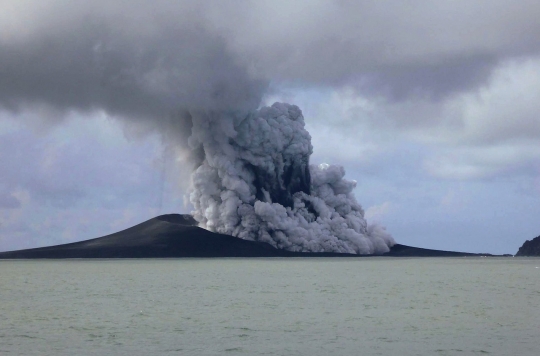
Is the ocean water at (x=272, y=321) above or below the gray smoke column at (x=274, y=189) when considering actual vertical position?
below

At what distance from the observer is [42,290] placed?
76812 millimetres

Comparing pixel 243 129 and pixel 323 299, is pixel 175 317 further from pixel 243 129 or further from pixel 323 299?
pixel 243 129

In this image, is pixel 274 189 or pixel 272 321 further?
pixel 274 189

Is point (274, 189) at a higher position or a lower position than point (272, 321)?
higher

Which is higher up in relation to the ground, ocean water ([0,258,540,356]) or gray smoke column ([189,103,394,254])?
gray smoke column ([189,103,394,254])

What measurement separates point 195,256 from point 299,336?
Result: 148761 millimetres

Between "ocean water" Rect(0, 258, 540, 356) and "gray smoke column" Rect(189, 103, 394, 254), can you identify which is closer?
"ocean water" Rect(0, 258, 540, 356)

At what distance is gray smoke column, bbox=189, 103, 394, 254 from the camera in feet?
561

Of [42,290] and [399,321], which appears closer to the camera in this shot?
[399,321]

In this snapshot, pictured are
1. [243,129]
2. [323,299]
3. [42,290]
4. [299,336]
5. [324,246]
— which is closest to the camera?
[299,336]

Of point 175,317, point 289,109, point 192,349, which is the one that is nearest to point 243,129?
point 289,109

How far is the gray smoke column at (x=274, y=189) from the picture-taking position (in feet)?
561

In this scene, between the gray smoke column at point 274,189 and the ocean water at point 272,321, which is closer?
the ocean water at point 272,321

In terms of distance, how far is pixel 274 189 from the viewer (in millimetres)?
182000
